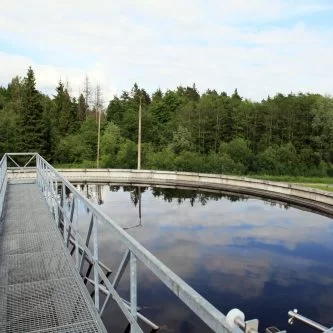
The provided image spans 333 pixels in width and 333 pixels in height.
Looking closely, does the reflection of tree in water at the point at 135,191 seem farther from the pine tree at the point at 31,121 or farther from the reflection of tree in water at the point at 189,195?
the pine tree at the point at 31,121

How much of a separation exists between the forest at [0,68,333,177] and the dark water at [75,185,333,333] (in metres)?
17.2

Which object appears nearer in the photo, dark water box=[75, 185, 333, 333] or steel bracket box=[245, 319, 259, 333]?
steel bracket box=[245, 319, 259, 333]

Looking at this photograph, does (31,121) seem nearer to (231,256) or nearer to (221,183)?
(221,183)

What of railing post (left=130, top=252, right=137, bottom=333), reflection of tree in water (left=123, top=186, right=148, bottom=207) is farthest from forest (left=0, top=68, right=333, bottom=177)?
railing post (left=130, top=252, right=137, bottom=333)

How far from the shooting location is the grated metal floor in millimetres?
4277

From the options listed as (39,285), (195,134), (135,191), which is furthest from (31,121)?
(39,285)

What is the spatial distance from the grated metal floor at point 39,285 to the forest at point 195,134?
1071 inches

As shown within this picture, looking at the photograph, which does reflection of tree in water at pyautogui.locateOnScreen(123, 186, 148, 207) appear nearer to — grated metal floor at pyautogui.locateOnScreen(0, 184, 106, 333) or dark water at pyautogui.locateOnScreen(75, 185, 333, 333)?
dark water at pyautogui.locateOnScreen(75, 185, 333, 333)

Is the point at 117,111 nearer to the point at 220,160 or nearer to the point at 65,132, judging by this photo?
the point at 65,132

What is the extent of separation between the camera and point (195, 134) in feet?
177

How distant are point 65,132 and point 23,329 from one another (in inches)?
2253

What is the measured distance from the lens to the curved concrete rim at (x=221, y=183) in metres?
19.1

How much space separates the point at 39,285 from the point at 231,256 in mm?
7574

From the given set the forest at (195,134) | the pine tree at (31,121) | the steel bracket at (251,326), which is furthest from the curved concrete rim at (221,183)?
the pine tree at (31,121)
